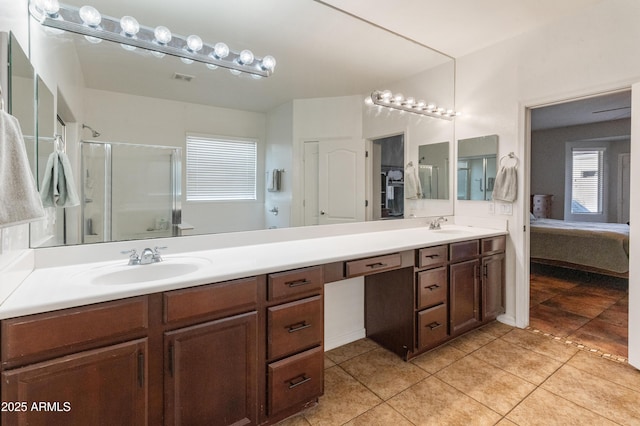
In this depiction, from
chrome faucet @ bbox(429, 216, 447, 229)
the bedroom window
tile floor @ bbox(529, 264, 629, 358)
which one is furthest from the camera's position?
the bedroom window

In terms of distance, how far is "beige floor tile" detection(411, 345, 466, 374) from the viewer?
6.95 ft

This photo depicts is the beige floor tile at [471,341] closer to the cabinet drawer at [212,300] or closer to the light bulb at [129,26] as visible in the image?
the cabinet drawer at [212,300]

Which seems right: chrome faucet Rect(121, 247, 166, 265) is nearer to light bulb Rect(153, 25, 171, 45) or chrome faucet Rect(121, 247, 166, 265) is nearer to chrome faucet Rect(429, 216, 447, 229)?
light bulb Rect(153, 25, 171, 45)

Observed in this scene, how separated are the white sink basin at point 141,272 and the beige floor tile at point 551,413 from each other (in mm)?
1783

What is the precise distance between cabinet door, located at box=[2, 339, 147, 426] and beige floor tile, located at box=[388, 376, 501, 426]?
4.20 ft

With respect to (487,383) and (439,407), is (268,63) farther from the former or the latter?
(487,383)

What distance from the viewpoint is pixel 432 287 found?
222 centimetres

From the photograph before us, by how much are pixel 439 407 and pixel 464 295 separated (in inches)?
37.7

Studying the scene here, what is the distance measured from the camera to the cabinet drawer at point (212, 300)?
4.03ft

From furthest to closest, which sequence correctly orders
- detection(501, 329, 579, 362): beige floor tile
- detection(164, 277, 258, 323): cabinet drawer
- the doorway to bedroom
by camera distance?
the doorway to bedroom
detection(501, 329, 579, 362): beige floor tile
detection(164, 277, 258, 323): cabinet drawer

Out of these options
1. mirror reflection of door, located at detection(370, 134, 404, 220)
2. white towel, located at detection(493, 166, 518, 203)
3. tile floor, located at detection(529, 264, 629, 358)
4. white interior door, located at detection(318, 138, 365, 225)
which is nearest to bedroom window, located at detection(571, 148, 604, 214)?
tile floor, located at detection(529, 264, 629, 358)

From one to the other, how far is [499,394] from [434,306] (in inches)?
24.0

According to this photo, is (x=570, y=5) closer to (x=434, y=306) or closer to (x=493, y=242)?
(x=493, y=242)

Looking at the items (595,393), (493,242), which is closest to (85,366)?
(595,393)
